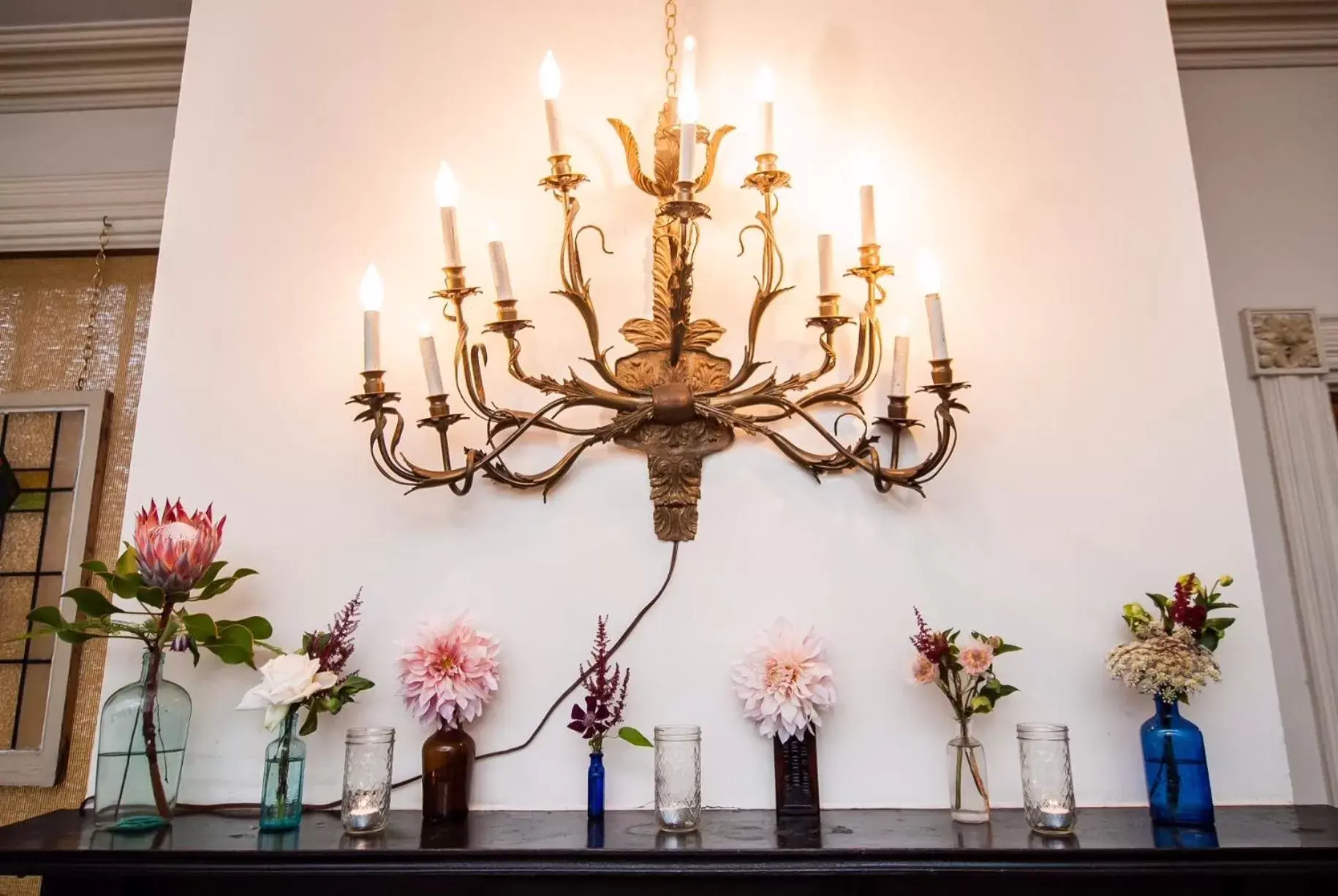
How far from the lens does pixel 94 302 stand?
6.84 feet

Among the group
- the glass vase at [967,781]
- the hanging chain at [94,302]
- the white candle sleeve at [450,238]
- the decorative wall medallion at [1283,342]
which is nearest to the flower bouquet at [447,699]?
the white candle sleeve at [450,238]

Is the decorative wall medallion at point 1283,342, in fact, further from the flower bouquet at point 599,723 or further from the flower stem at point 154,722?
the flower stem at point 154,722

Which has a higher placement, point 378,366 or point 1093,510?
point 378,366

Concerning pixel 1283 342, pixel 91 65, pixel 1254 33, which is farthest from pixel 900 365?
pixel 91 65

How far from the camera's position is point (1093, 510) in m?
1.43

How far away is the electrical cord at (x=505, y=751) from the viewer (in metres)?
1.34

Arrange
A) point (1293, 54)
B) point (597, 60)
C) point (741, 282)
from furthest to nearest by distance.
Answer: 1. point (1293, 54)
2. point (597, 60)
3. point (741, 282)

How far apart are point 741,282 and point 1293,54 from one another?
153 centimetres

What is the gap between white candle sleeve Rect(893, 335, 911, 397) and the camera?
4.63 ft

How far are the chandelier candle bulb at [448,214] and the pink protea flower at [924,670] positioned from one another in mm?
908

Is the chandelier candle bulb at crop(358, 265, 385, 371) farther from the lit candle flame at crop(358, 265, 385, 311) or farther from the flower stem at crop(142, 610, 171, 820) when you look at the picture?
the flower stem at crop(142, 610, 171, 820)

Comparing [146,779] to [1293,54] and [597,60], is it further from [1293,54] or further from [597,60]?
[1293,54]

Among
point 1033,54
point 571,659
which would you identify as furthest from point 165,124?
point 1033,54

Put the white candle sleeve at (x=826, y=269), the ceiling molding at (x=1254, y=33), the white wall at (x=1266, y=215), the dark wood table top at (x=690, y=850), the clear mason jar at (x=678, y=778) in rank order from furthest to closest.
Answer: the ceiling molding at (x=1254, y=33) < the white wall at (x=1266, y=215) < the white candle sleeve at (x=826, y=269) < the clear mason jar at (x=678, y=778) < the dark wood table top at (x=690, y=850)
